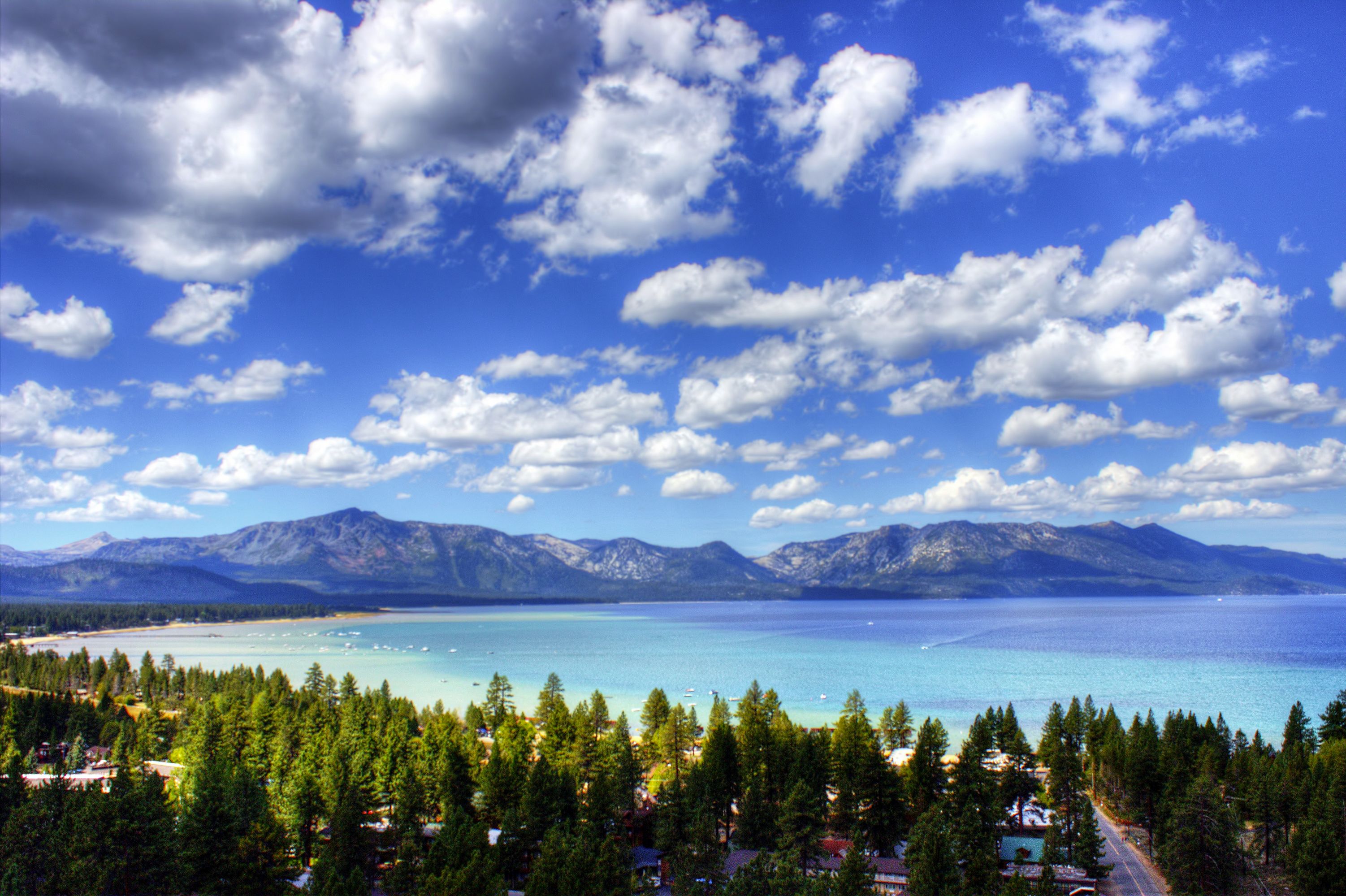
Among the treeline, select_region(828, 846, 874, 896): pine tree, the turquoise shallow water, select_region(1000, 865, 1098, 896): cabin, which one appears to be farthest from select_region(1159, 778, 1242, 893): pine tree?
the turquoise shallow water

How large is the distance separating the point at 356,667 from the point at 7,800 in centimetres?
12107

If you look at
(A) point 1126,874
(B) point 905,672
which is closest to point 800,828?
(A) point 1126,874

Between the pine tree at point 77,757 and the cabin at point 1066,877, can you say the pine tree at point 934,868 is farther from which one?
the pine tree at point 77,757

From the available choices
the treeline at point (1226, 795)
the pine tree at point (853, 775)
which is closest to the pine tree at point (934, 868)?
the pine tree at point (853, 775)

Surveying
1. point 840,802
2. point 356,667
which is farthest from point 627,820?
point 356,667

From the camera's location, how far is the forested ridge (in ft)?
118

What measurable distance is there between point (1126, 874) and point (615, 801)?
96.6ft

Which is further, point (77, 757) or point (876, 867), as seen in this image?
point (77, 757)

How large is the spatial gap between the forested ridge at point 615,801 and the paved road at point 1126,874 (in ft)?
5.56

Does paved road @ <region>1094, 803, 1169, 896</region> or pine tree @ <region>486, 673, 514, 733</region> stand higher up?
pine tree @ <region>486, 673, 514, 733</region>

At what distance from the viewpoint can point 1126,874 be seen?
45781mm

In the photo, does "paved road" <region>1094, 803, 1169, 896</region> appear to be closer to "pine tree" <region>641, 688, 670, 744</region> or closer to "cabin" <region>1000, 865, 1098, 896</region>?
"cabin" <region>1000, 865, 1098, 896</region>

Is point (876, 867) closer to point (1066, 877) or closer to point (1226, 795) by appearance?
point (1066, 877)

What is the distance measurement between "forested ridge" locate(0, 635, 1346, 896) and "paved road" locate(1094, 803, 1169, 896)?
1696mm
